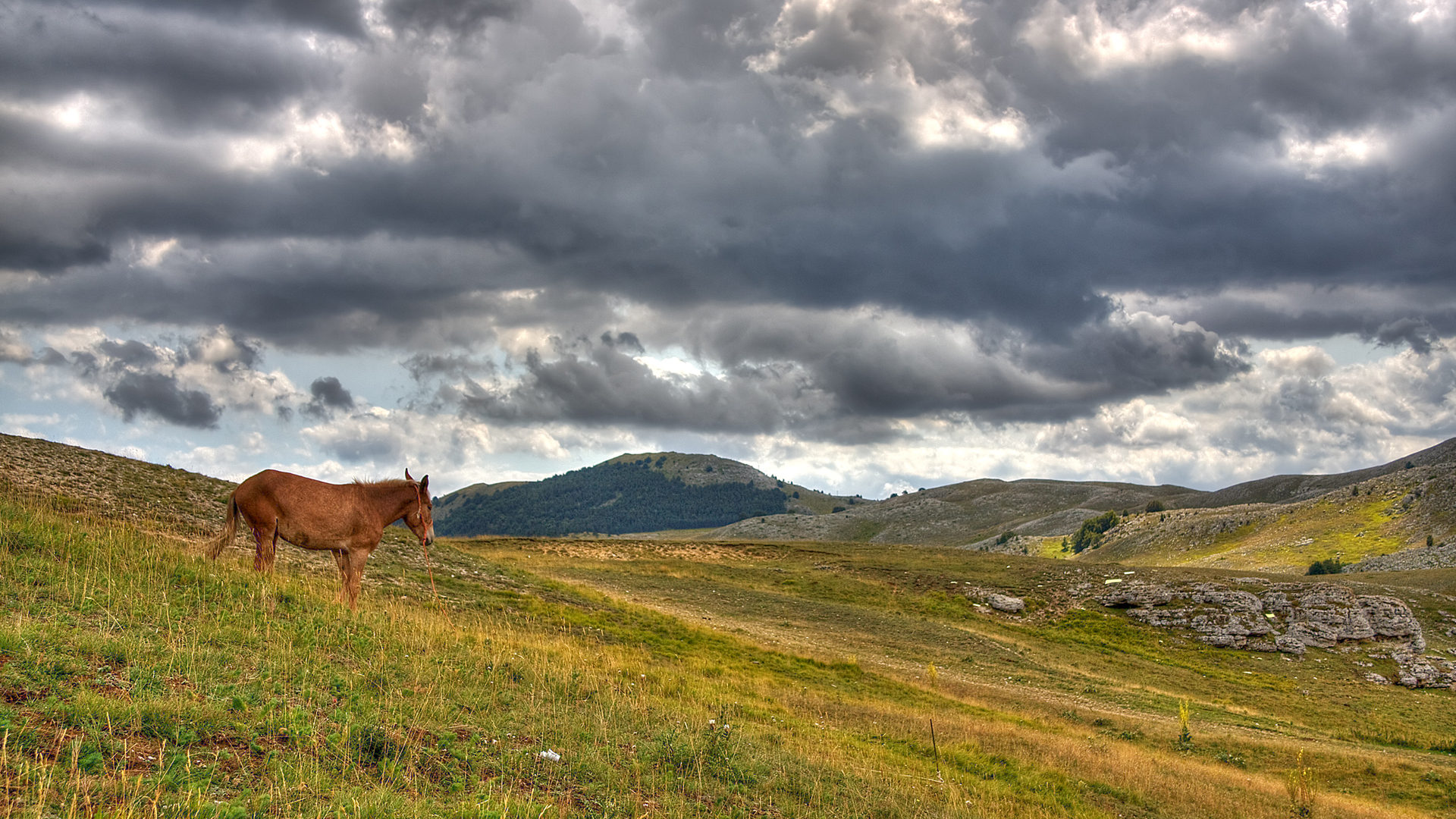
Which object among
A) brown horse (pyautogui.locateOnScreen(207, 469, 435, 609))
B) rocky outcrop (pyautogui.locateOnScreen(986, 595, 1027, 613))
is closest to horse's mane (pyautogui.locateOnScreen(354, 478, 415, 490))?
brown horse (pyautogui.locateOnScreen(207, 469, 435, 609))

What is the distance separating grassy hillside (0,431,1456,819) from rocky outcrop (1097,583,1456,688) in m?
8.36

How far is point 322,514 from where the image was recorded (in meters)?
15.6

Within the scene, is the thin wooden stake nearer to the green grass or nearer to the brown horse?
the green grass

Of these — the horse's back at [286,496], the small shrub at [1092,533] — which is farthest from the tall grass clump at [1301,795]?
the small shrub at [1092,533]

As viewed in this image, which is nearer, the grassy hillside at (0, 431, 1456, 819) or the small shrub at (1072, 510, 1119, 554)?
the grassy hillside at (0, 431, 1456, 819)

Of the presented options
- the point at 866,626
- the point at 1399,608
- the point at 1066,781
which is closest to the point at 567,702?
the point at 1066,781

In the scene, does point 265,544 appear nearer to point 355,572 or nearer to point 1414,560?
point 355,572

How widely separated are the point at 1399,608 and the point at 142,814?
66.6 m

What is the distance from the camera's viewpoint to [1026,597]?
56.6m

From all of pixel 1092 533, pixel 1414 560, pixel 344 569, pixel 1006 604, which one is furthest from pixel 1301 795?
pixel 1092 533

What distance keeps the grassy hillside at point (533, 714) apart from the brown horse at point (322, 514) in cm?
88

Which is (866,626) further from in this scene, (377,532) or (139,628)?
(139,628)

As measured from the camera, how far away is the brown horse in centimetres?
1517

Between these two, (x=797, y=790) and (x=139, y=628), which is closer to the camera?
(x=139, y=628)
